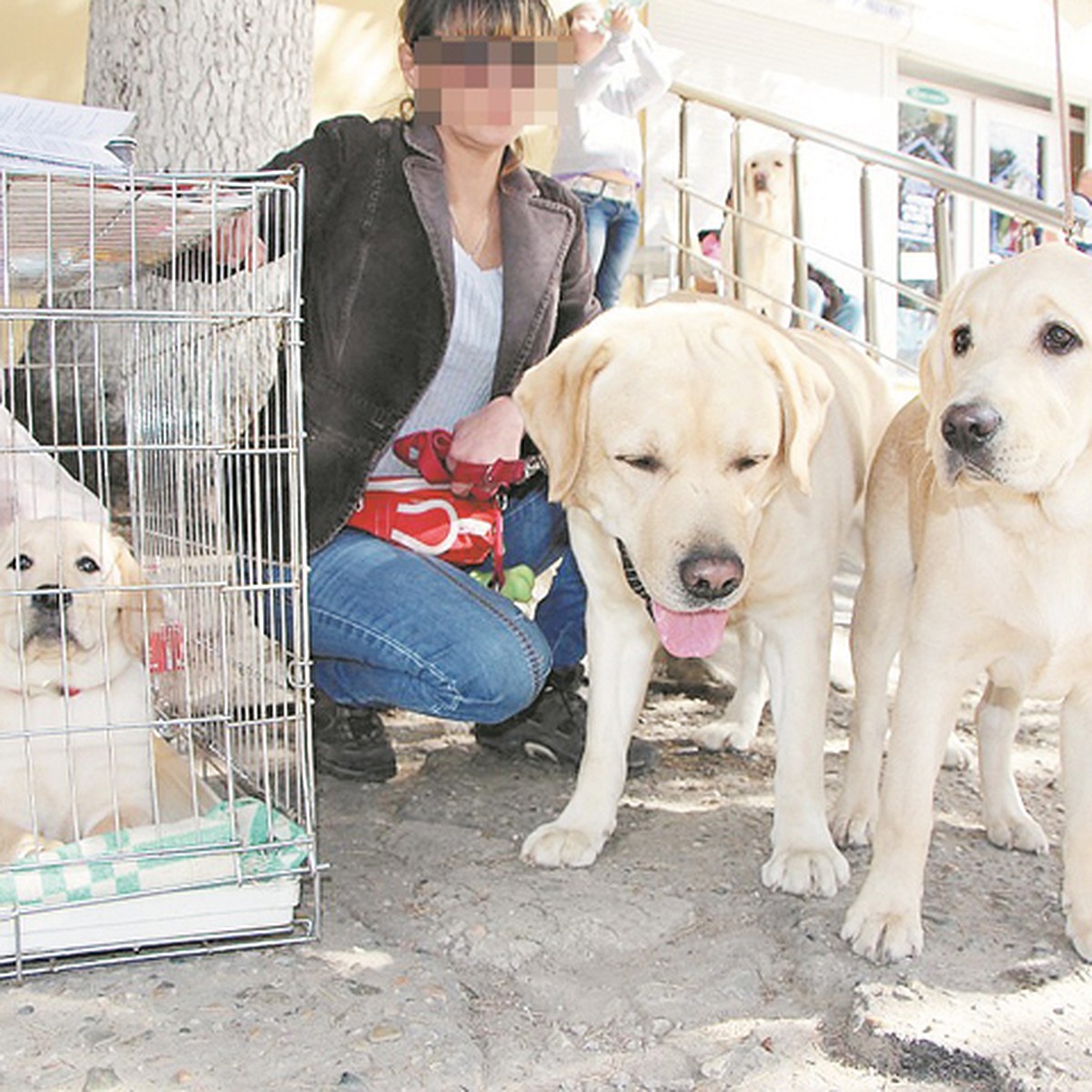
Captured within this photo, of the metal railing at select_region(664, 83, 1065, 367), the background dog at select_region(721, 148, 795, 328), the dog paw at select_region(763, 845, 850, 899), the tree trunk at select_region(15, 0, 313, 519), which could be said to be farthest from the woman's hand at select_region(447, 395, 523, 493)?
the background dog at select_region(721, 148, 795, 328)

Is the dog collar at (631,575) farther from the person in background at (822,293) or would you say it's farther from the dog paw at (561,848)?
the person in background at (822,293)

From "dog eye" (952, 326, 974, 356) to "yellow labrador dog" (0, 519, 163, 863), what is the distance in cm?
160

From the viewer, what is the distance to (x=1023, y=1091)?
190 cm

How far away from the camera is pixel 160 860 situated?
2.28 m

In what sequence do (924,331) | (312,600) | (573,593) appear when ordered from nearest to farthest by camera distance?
(312,600) < (573,593) < (924,331)

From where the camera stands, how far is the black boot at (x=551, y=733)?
11.2ft

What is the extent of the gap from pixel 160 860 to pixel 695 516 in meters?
1.12

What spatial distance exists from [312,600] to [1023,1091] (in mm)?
1905

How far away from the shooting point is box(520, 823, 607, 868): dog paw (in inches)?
108

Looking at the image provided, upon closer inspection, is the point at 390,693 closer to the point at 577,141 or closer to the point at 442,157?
the point at 442,157

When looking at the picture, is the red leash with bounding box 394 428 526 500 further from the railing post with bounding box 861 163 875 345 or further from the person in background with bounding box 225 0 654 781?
the railing post with bounding box 861 163 875 345

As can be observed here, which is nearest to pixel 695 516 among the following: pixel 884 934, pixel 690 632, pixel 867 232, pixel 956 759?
pixel 690 632

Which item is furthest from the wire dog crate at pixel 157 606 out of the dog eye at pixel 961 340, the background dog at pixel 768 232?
the background dog at pixel 768 232

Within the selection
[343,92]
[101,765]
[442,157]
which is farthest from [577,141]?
[101,765]
